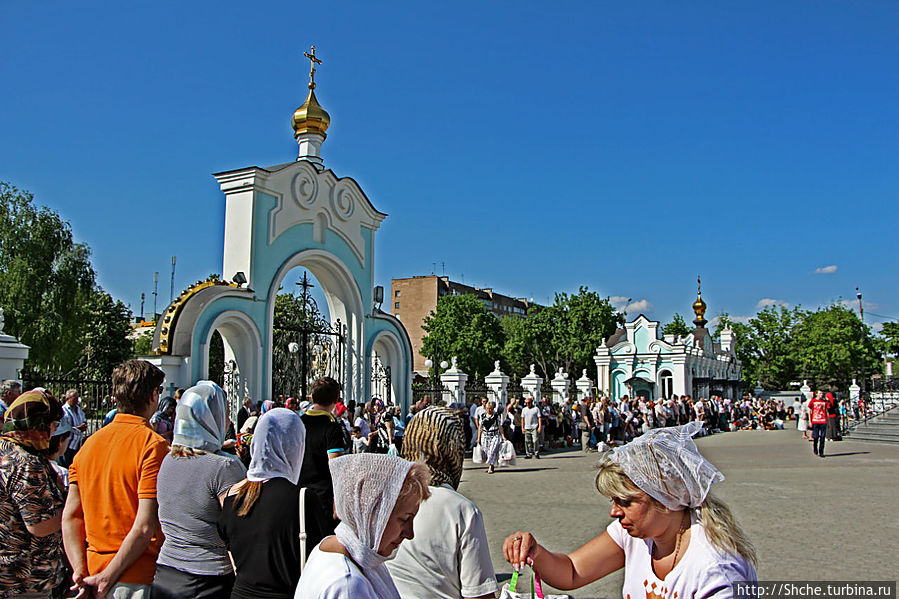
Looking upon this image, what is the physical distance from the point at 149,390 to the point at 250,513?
0.99 m

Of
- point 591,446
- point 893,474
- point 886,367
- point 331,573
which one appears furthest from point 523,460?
point 886,367

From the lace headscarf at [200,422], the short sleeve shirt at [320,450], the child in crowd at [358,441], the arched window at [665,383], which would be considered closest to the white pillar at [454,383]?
the child in crowd at [358,441]

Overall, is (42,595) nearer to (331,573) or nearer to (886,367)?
(331,573)

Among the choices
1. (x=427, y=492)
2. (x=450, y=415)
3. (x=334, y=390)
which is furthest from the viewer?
(x=334, y=390)

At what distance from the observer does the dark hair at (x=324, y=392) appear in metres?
5.33

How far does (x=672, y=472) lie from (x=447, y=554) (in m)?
0.92

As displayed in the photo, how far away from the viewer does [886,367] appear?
2520 inches

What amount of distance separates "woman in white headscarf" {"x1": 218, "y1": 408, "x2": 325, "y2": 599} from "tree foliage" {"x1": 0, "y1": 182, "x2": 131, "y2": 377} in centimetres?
2727

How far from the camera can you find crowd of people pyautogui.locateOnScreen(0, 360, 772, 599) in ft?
7.67

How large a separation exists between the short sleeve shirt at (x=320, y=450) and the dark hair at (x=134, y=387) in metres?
1.18

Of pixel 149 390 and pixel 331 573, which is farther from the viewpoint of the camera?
pixel 149 390

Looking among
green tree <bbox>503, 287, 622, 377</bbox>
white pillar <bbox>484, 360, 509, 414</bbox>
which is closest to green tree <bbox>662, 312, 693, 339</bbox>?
green tree <bbox>503, 287, 622, 377</bbox>

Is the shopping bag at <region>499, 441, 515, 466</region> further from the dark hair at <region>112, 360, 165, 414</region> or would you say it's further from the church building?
the church building

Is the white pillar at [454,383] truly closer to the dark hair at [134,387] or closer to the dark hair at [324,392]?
the dark hair at [324,392]
